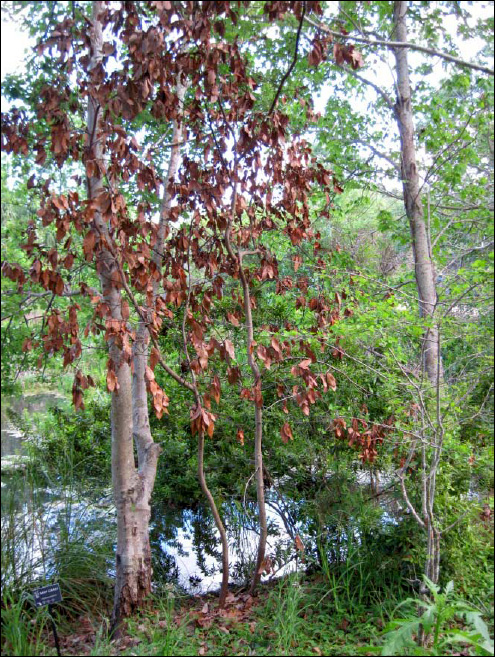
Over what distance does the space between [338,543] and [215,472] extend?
109cm

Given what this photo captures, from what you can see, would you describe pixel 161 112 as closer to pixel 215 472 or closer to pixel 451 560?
pixel 215 472

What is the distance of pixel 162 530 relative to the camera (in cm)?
498

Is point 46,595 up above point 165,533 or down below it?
below

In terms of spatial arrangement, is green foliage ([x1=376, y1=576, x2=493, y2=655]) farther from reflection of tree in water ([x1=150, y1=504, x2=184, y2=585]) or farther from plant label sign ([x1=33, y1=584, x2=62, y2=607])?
reflection of tree in water ([x1=150, y1=504, x2=184, y2=585])

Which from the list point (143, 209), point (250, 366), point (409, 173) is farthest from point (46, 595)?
point (409, 173)

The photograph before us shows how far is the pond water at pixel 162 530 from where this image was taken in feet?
13.2

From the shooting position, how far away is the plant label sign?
10.5ft

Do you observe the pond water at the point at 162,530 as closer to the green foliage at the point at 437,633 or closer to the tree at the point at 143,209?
the tree at the point at 143,209

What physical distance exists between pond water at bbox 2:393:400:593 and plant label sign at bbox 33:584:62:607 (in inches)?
28.2

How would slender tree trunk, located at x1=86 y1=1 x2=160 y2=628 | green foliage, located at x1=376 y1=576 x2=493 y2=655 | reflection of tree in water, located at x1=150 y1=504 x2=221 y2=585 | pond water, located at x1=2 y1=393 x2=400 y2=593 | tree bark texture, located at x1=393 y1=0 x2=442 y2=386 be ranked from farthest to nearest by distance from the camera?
tree bark texture, located at x1=393 y1=0 x2=442 y2=386
reflection of tree in water, located at x1=150 y1=504 x2=221 y2=585
pond water, located at x1=2 y1=393 x2=400 y2=593
slender tree trunk, located at x1=86 y1=1 x2=160 y2=628
green foliage, located at x1=376 y1=576 x2=493 y2=655

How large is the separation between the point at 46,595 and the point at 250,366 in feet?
5.84

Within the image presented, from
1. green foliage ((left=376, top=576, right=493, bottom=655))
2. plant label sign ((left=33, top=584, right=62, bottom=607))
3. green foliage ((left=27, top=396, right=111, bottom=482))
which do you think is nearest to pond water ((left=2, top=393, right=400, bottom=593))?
green foliage ((left=27, top=396, right=111, bottom=482))

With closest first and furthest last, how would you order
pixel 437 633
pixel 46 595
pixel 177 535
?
1. pixel 437 633
2. pixel 46 595
3. pixel 177 535

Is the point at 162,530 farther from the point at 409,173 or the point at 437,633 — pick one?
the point at 409,173
